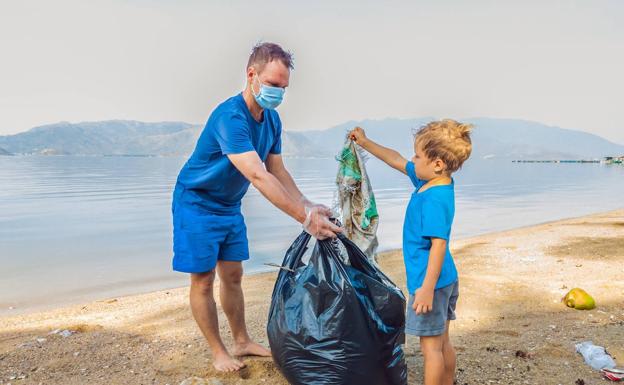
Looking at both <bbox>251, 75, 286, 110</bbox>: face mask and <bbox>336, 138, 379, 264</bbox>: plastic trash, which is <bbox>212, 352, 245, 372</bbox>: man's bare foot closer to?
<bbox>336, 138, 379, 264</bbox>: plastic trash

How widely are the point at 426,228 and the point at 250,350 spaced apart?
1649mm

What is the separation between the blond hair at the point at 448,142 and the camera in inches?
90.0

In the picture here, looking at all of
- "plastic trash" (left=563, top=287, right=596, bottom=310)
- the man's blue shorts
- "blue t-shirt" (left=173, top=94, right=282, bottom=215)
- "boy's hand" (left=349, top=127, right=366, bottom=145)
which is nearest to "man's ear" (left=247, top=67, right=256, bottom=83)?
"blue t-shirt" (left=173, top=94, right=282, bottom=215)

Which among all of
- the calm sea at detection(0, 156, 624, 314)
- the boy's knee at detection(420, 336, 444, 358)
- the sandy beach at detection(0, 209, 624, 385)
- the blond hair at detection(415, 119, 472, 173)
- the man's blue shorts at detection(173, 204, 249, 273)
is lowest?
the calm sea at detection(0, 156, 624, 314)

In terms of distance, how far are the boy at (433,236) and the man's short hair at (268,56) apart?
33.3 inches

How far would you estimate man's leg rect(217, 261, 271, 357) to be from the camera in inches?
125

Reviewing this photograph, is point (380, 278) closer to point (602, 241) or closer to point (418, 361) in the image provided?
point (418, 361)

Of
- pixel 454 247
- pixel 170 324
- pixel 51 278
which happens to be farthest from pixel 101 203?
pixel 170 324

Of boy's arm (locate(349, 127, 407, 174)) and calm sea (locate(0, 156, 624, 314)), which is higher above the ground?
boy's arm (locate(349, 127, 407, 174))

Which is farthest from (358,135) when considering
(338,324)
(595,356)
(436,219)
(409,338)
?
(595,356)

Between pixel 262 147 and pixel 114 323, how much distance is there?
256 cm

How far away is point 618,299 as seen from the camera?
4516 mm

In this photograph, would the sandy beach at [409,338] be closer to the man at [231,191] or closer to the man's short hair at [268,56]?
the man at [231,191]

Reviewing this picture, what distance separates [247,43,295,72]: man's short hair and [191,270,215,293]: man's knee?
1.23 meters
